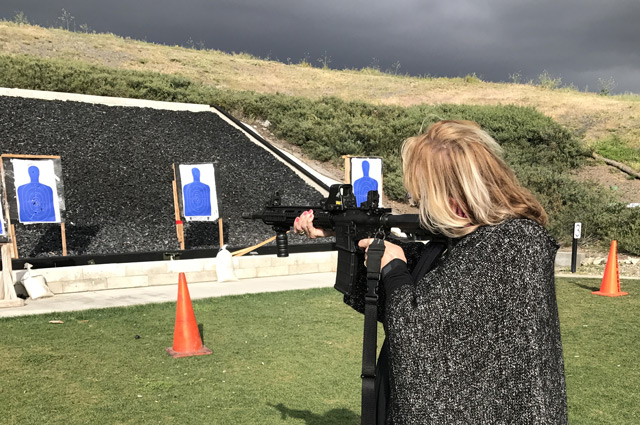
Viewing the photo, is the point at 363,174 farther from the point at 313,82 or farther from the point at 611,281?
the point at 313,82

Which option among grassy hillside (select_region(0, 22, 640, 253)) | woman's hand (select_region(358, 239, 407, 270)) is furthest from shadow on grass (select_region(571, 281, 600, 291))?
woman's hand (select_region(358, 239, 407, 270))

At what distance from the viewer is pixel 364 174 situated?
13.9 meters

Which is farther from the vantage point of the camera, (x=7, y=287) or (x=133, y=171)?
(x=133, y=171)

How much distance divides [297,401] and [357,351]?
156 centimetres

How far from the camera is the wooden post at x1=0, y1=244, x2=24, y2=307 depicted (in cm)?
806

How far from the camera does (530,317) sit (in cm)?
162

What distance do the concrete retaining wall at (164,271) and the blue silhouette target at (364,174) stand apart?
235 centimetres

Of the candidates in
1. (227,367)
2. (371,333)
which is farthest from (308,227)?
(227,367)

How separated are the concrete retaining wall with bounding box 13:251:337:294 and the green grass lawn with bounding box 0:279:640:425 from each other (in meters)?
1.80

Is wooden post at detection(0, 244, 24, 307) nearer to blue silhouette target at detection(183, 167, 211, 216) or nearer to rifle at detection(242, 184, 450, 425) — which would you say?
blue silhouette target at detection(183, 167, 211, 216)

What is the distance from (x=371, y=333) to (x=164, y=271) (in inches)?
337

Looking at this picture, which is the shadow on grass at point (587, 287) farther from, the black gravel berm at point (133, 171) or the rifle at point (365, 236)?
the rifle at point (365, 236)

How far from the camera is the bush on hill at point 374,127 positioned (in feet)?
55.3

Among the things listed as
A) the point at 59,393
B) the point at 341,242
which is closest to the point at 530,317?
the point at 341,242
